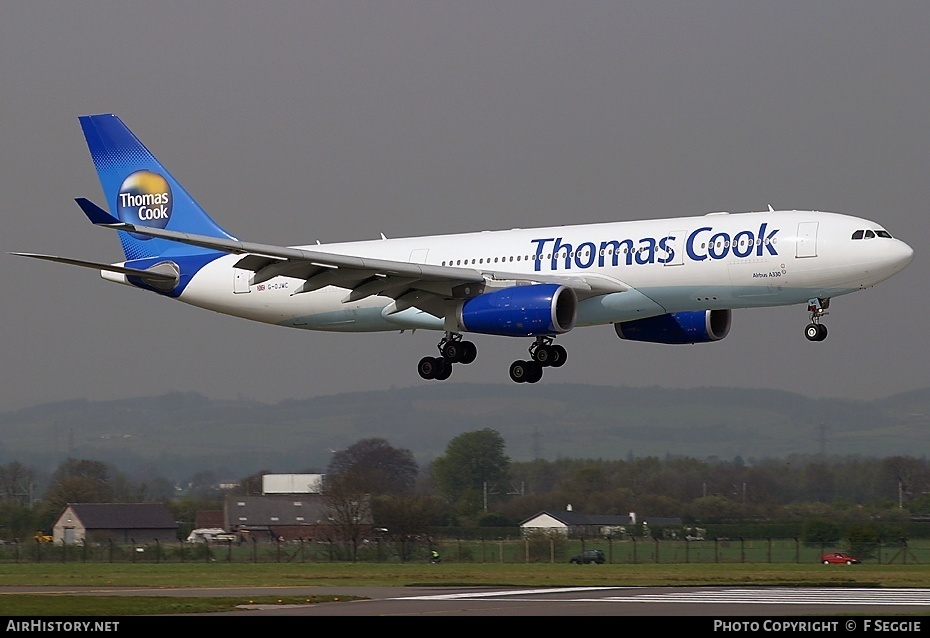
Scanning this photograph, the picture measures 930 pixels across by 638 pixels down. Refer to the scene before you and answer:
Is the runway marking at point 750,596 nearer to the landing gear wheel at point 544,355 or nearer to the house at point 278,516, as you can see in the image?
the landing gear wheel at point 544,355

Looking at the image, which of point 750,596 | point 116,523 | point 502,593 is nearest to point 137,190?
point 116,523

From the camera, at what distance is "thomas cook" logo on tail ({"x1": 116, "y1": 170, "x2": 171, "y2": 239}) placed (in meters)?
51.5

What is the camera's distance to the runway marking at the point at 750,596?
3244cm

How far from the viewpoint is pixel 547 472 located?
77.1 metres

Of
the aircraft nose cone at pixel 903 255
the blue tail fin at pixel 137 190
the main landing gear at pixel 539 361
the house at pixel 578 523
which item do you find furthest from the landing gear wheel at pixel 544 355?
the house at pixel 578 523

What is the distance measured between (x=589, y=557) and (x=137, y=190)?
68.7 ft

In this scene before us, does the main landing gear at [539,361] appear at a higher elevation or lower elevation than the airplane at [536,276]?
lower

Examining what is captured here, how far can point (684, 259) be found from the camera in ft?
132

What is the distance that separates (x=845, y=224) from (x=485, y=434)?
128 feet

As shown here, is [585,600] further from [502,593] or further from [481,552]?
[481,552]

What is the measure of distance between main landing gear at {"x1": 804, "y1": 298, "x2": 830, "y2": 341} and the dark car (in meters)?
15.0

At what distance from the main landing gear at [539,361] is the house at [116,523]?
2203cm

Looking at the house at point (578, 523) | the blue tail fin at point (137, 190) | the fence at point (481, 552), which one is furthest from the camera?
the house at point (578, 523)

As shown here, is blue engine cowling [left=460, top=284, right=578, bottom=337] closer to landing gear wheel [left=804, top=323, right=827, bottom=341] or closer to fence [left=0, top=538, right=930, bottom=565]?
landing gear wheel [left=804, top=323, right=827, bottom=341]
